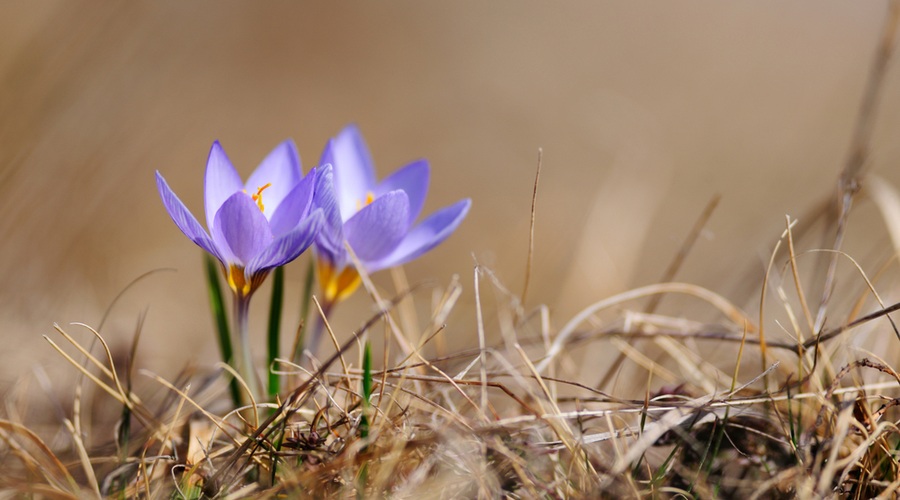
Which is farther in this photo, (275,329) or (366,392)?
(275,329)

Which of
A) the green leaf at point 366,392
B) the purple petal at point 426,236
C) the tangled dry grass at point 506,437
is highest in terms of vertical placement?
the purple petal at point 426,236

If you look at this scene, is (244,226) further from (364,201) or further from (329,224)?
(364,201)

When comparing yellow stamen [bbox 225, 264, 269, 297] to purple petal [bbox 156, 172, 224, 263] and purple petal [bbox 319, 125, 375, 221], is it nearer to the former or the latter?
purple petal [bbox 156, 172, 224, 263]

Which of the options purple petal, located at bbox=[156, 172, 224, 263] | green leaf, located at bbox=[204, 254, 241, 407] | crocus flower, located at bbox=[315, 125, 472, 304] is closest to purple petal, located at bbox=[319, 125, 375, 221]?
crocus flower, located at bbox=[315, 125, 472, 304]

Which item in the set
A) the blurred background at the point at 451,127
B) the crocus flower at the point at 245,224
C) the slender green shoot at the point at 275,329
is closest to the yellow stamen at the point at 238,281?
the crocus flower at the point at 245,224

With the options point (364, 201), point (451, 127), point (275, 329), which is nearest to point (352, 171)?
point (364, 201)

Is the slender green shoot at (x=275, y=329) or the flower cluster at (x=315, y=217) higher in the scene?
the flower cluster at (x=315, y=217)

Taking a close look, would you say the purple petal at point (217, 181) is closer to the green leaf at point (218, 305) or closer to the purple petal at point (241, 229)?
the purple petal at point (241, 229)

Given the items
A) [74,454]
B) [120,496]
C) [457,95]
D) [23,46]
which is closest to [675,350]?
[120,496]
